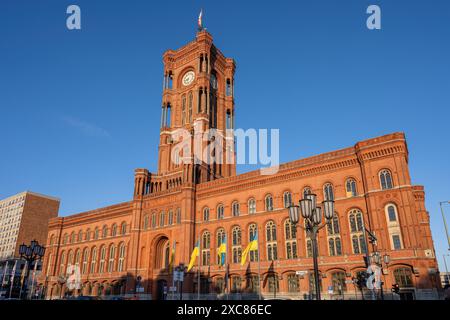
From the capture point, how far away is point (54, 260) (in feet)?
233

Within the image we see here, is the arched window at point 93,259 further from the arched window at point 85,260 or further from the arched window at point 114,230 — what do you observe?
the arched window at point 114,230

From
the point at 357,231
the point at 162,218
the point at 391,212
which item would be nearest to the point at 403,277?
the point at 357,231

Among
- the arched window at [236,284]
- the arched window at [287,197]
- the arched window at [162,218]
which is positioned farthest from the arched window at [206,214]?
the arched window at [287,197]

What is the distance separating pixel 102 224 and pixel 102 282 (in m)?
10.9

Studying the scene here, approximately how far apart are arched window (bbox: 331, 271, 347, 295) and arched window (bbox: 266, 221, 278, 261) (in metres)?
7.74

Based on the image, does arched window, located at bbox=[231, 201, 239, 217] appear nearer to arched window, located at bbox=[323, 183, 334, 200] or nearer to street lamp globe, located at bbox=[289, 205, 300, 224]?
arched window, located at bbox=[323, 183, 334, 200]

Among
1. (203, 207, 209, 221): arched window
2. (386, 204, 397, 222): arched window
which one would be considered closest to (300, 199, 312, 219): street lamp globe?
(386, 204, 397, 222): arched window

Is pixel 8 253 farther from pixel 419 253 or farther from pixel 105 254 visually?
pixel 419 253

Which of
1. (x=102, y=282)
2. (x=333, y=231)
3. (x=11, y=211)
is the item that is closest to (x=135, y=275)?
(x=102, y=282)

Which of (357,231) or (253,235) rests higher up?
(253,235)

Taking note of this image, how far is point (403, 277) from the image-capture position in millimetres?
34719

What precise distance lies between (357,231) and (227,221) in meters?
18.0

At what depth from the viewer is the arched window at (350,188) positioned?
1607 inches

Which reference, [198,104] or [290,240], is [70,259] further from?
[290,240]
